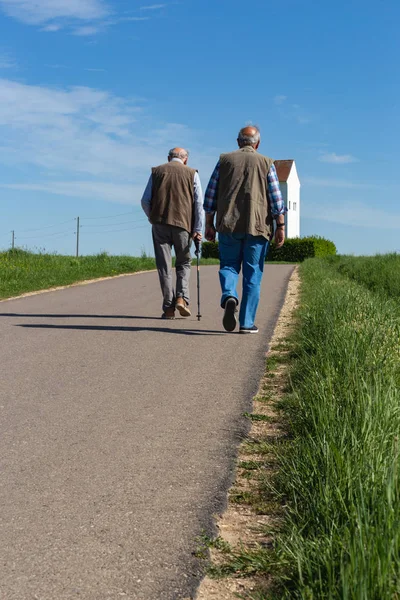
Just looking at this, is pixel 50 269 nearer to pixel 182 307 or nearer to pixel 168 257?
pixel 168 257

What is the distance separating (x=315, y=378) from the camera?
5.10m

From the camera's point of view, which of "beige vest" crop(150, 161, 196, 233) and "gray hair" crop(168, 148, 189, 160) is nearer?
"beige vest" crop(150, 161, 196, 233)

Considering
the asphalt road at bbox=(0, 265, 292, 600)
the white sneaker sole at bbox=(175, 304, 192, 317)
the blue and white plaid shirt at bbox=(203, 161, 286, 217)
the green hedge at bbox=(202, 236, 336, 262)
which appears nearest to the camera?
the asphalt road at bbox=(0, 265, 292, 600)

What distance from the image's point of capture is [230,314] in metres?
8.90

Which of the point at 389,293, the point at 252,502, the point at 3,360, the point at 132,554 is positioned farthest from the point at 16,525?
the point at 389,293

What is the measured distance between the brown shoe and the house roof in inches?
2285

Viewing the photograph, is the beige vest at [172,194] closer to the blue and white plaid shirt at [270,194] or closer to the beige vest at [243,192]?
the blue and white plaid shirt at [270,194]

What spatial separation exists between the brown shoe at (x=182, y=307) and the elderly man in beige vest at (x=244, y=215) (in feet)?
4.65

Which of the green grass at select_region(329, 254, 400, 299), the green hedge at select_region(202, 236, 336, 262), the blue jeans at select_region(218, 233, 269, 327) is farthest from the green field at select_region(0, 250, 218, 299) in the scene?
the green hedge at select_region(202, 236, 336, 262)

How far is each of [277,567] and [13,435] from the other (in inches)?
93.1

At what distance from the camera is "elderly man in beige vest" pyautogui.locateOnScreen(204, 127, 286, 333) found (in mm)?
9008

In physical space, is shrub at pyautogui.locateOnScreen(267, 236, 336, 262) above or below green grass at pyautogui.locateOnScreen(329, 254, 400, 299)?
above

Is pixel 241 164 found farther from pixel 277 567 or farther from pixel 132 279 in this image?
pixel 132 279

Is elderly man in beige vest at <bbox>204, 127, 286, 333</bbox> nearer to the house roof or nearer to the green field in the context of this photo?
the green field
